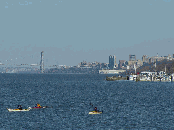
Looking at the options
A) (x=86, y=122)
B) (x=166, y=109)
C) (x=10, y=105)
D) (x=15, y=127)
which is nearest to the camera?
(x=15, y=127)

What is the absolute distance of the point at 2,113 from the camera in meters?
62.9

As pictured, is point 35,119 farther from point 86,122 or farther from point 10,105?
point 10,105

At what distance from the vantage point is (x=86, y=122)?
54.7 meters

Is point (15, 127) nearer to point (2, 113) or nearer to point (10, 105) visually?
point (2, 113)

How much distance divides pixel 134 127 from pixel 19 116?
58.6ft

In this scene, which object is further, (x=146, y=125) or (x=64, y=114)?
(x=64, y=114)

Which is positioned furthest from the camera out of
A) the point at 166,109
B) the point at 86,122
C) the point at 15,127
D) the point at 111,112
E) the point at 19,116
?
the point at 166,109

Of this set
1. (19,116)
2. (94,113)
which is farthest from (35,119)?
(94,113)

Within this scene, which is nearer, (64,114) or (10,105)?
(64,114)

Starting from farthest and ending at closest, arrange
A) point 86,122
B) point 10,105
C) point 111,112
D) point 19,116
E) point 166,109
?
point 10,105 < point 166,109 < point 111,112 < point 19,116 < point 86,122

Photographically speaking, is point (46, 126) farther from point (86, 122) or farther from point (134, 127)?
point (134, 127)

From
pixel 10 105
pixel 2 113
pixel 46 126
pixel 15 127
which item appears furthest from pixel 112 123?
pixel 10 105

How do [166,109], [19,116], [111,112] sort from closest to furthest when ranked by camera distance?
[19,116] → [111,112] → [166,109]

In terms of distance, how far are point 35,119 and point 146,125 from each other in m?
14.9
